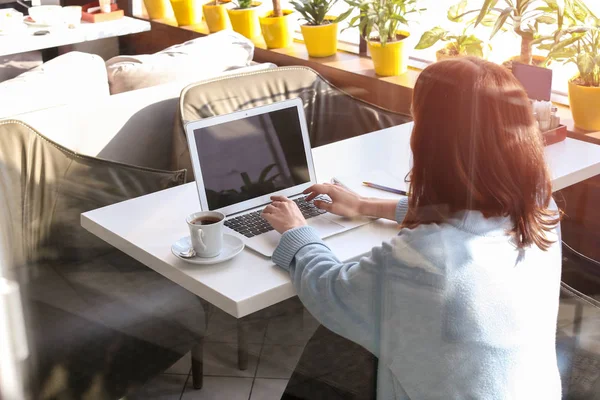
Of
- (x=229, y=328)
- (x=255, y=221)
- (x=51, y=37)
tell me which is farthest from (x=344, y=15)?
(x=51, y=37)

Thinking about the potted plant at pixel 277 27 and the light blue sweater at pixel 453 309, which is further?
the potted plant at pixel 277 27

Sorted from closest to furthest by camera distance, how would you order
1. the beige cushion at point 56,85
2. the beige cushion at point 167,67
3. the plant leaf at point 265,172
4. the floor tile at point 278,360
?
the floor tile at point 278,360
the plant leaf at point 265,172
the beige cushion at point 56,85
the beige cushion at point 167,67

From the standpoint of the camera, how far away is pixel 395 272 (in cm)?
62

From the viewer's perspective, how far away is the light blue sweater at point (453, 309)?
0.61 meters

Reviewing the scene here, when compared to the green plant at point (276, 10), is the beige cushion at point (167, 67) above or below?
below

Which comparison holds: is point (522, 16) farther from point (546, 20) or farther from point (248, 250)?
point (248, 250)

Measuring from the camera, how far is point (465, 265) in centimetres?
61

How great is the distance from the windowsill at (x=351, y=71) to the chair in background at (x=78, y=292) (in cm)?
30

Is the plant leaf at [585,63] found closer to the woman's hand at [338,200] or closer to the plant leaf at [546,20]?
the plant leaf at [546,20]

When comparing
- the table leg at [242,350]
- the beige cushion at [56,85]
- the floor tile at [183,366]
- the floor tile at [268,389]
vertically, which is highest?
the beige cushion at [56,85]

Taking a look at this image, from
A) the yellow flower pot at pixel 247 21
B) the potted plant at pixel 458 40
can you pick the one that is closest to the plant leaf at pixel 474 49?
the potted plant at pixel 458 40

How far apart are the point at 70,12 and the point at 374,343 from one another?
197 cm

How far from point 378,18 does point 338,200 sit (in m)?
0.26

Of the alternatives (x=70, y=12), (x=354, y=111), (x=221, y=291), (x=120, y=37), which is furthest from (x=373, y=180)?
(x=70, y=12)
